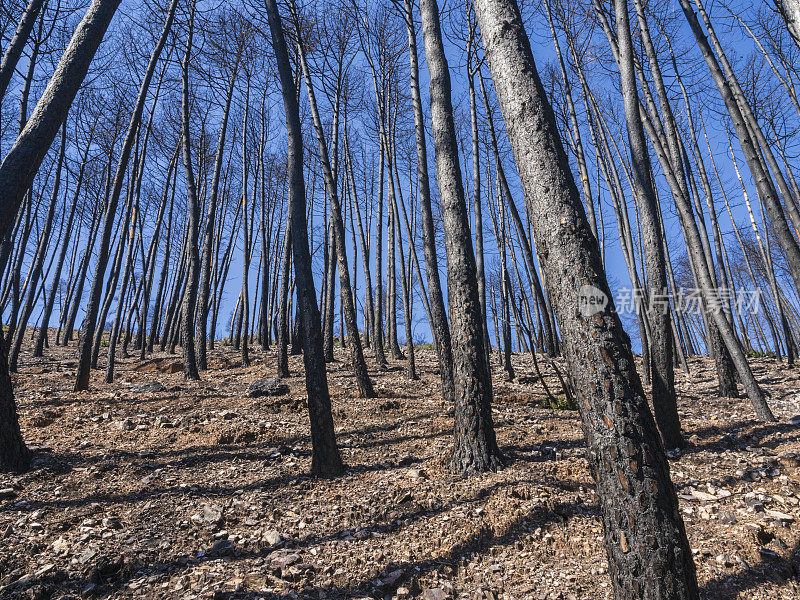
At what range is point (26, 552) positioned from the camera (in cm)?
295

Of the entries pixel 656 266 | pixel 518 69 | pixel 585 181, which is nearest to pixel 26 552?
pixel 518 69

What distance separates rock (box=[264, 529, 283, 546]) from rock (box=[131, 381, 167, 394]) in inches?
224

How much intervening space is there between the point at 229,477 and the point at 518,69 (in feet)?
14.9

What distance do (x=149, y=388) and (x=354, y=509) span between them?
612cm

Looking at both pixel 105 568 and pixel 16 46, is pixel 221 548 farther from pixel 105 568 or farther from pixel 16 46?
pixel 16 46

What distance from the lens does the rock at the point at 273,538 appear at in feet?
10.5

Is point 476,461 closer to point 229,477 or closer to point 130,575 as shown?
point 229,477

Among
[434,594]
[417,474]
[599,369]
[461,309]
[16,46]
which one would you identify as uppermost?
[16,46]

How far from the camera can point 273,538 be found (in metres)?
3.22

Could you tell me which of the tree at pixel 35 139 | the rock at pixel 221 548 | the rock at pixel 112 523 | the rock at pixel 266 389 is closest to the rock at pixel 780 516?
the rock at pixel 221 548

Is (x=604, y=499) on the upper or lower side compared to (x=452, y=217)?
lower

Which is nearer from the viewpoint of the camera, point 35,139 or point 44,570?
point 44,570

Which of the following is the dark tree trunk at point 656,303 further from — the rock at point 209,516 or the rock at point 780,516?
the rock at point 209,516

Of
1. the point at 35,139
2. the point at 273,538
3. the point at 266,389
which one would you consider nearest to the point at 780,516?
the point at 273,538
